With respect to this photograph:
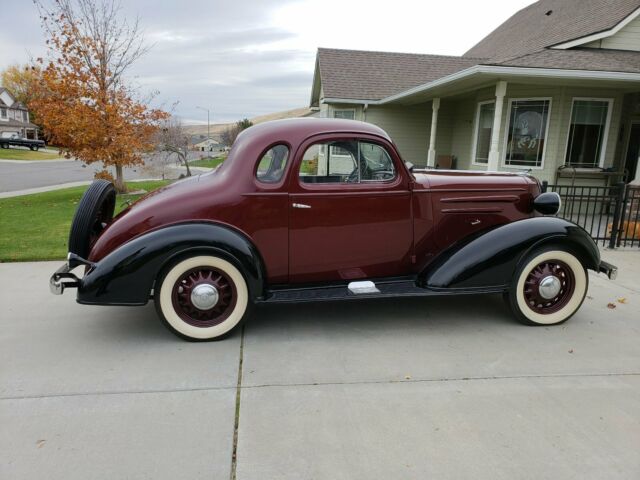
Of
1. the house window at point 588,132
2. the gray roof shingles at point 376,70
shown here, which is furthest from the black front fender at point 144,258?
the gray roof shingles at point 376,70

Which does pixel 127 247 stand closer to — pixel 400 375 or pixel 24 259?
pixel 400 375

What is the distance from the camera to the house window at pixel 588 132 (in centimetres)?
1129

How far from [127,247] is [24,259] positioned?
373 centimetres

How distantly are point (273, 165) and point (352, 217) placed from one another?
0.83m

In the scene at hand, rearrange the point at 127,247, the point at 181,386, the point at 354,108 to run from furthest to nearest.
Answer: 1. the point at 354,108
2. the point at 127,247
3. the point at 181,386

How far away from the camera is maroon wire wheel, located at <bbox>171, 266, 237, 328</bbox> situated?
395 centimetres

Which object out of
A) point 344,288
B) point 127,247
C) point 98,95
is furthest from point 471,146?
point 127,247

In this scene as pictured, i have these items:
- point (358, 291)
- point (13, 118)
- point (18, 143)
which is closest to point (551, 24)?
point (358, 291)

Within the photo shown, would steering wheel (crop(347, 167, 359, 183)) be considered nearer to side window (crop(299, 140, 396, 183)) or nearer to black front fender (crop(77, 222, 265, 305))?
side window (crop(299, 140, 396, 183))

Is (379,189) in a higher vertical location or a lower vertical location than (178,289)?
higher

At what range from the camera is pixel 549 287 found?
173 inches

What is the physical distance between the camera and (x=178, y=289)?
3.96m

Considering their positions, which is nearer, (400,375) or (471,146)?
(400,375)

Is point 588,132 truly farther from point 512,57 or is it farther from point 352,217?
point 352,217
